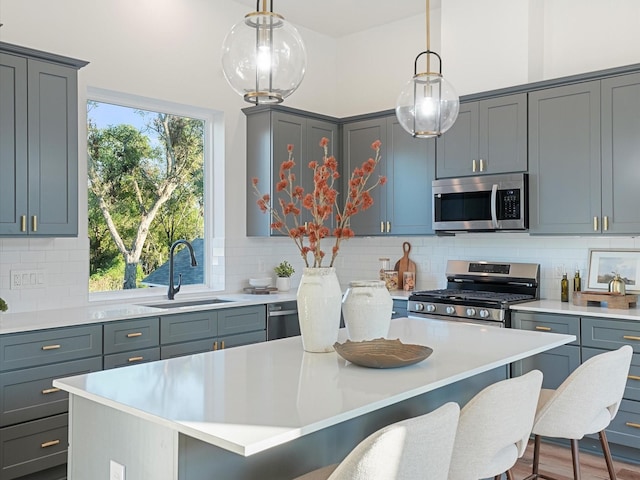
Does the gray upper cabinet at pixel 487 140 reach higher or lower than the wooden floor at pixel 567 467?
higher

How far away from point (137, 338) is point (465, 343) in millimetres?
2105

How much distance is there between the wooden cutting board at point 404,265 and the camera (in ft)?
18.3

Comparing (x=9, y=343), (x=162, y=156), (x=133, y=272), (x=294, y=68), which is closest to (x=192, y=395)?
(x=294, y=68)

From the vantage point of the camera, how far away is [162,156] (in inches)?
195

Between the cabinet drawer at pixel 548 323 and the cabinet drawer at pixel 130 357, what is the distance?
2.48 m

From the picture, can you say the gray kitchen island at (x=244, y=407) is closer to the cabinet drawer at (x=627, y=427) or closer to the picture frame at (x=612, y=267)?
the cabinet drawer at (x=627, y=427)

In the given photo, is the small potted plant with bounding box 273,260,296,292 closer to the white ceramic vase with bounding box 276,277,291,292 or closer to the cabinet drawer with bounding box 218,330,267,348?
the white ceramic vase with bounding box 276,277,291,292

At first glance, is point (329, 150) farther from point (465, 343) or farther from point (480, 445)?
point (480, 445)

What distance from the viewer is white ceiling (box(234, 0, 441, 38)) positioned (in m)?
5.29

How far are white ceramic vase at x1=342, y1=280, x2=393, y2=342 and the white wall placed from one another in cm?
240

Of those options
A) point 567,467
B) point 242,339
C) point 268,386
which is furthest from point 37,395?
point 567,467

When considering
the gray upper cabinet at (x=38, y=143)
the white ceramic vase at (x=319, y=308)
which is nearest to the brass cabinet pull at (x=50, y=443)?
the gray upper cabinet at (x=38, y=143)

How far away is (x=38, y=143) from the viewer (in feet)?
11.9

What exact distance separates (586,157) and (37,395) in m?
3.78
